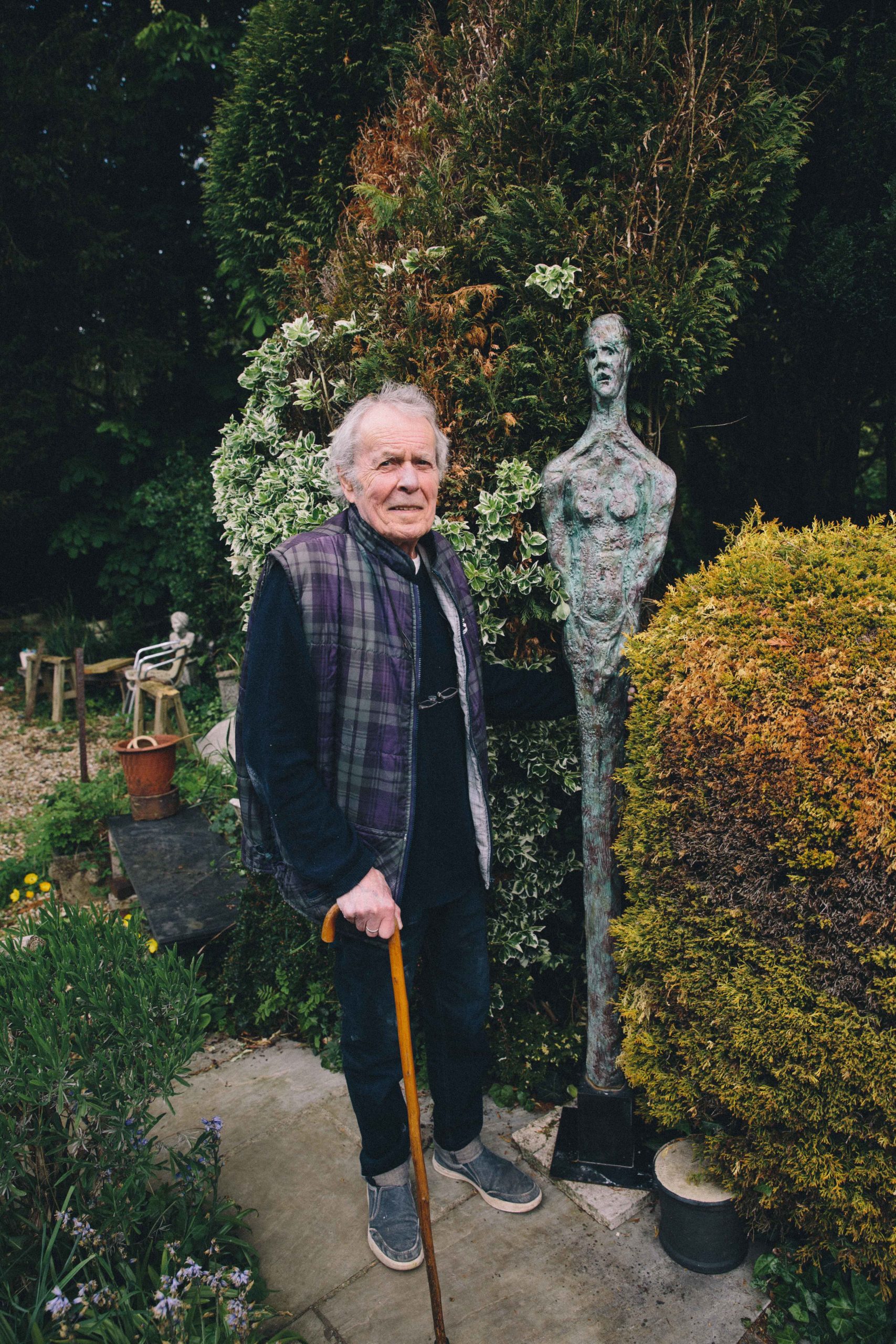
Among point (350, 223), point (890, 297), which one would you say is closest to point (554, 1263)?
point (890, 297)

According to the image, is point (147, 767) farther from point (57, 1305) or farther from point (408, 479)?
point (57, 1305)

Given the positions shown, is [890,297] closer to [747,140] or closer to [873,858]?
[747,140]

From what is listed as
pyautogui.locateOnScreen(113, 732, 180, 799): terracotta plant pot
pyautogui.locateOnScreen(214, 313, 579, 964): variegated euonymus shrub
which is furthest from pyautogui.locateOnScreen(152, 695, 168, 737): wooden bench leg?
pyautogui.locateOnScreen(214, 313, 579, 964): variegated euonymus shrub

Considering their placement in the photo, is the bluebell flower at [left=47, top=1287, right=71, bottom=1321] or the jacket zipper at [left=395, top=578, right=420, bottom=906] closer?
the bluebell flower at [left=47, top=1287, right=71, bottom=1321]

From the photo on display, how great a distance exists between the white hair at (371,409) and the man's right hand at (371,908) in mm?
1064

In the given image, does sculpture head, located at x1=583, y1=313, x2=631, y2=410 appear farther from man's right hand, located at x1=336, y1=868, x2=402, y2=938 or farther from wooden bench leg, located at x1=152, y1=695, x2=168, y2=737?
wooden bench leg, located at x1=152, y1=695, x2=168, y2=737

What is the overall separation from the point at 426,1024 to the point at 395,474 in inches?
65.7

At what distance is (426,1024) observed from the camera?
8.66ft

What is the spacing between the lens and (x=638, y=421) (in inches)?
109

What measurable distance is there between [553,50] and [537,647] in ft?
6.17

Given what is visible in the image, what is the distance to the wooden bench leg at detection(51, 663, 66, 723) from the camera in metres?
9.59

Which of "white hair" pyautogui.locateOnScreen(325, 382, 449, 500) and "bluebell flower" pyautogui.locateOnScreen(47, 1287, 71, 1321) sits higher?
"white hair" pyautogui.locateOnScreen(325, 382, 449, 500)

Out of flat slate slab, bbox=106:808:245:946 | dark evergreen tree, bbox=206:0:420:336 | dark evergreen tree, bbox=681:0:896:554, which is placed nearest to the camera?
dark evergreen tree, bbox=681:0:896:554

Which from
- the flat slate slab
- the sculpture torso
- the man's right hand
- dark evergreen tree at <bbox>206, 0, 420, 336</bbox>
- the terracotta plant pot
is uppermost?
dark evergreen tree at <bbox>206, 0, 420, 336</bbox>
